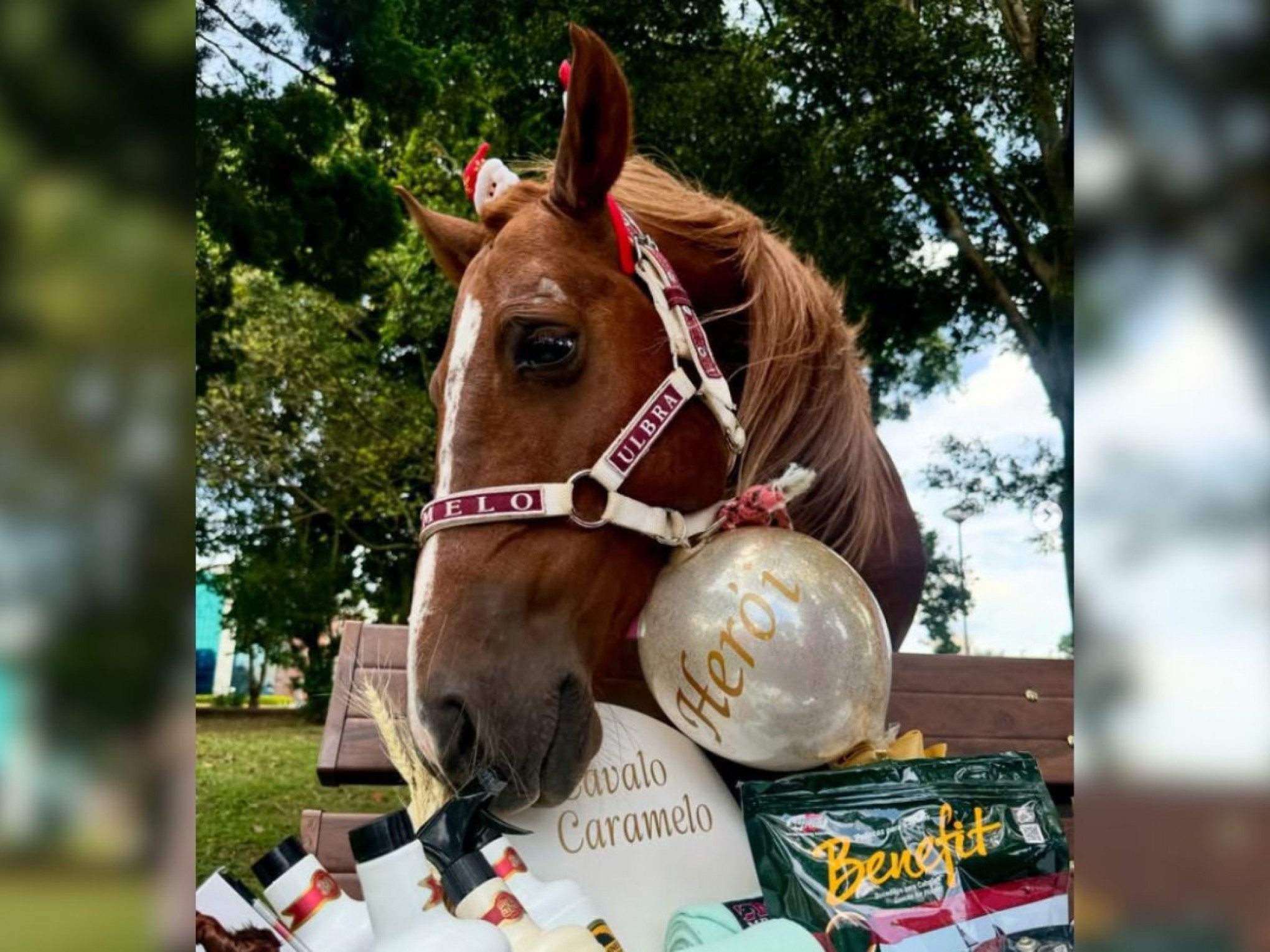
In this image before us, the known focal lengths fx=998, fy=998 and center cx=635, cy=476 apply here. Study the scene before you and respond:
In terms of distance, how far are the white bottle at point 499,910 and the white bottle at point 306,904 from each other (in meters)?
0.11

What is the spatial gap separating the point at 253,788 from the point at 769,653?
191 centimetres

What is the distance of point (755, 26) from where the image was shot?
257cm

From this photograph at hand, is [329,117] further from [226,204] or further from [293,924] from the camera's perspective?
[293,924]

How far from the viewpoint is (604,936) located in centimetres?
81

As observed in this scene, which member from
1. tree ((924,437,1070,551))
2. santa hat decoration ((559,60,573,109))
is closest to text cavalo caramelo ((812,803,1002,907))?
santa hat decoration ((559,60,573,109))

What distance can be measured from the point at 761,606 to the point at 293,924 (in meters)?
0.51

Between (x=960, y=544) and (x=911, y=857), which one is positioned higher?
(x=960, y=544)

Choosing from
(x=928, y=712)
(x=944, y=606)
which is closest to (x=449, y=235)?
(x=928, y=712)

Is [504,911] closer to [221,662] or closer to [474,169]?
[474,169]

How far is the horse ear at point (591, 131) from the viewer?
1.02 meters

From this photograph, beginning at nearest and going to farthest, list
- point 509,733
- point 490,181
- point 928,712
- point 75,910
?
point 75,910, point 509,733, point 490,181, point 928,712

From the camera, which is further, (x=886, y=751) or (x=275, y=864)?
(x=886, y=751)

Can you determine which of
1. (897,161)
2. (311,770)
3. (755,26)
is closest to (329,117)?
(755,26)

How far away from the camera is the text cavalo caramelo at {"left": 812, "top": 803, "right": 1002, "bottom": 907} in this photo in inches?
34.9
